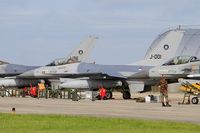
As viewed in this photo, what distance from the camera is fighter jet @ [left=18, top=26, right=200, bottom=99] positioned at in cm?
4400

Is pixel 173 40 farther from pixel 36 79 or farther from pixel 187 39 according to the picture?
pixel 187 39

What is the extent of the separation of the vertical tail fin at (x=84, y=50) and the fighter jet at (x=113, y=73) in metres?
3.60

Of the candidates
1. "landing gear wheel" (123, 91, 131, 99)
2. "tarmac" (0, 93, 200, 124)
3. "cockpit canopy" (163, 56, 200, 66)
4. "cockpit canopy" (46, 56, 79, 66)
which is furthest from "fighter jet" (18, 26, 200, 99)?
"tarmac" (0, 93, 200, 124)

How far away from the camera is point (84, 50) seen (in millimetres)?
55344

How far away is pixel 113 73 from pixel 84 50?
9998 millimetres

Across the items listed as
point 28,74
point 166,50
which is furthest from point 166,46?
point 28,74

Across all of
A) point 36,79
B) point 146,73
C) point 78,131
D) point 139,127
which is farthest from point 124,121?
point 36,79

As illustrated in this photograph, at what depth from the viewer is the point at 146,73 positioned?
4197 centimetres

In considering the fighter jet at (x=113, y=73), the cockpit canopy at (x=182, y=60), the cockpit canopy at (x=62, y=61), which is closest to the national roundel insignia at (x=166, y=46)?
the fighter jet at (x=113, y=73)

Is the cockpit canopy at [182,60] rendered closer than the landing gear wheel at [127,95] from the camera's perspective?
Yes

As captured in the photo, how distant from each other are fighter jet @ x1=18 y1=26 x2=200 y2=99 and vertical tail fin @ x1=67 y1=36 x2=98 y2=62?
360 cm

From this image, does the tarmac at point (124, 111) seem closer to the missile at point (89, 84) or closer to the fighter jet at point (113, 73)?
the fighter jet at point (113, 73)

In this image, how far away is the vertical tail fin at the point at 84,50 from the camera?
5516 cm

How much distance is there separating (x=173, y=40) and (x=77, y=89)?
9778mm
